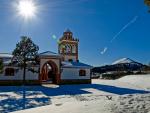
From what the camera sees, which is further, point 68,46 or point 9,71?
point 68,46

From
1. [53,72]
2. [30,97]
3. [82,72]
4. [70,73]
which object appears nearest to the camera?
[30,97]

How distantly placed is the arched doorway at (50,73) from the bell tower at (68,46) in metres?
4.95

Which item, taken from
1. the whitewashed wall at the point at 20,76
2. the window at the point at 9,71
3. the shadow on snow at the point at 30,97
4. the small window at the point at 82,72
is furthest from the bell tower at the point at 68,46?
the shadow on snow at the point at 30,97

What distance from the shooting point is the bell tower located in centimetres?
5019

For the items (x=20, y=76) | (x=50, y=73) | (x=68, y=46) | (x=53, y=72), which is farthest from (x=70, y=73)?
(x=68, y=46)

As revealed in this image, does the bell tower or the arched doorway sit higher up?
the bell tower

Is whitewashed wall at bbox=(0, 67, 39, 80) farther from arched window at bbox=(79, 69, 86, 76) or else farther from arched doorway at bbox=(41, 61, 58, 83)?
arched window at bbox=(79, 69, 86, 76)

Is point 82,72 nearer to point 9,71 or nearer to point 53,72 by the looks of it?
point 53,72

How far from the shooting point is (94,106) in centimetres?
1267

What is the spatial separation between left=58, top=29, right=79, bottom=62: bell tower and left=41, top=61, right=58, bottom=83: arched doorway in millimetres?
4951

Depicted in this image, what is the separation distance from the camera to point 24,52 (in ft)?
115

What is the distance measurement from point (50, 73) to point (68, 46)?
7284 mm

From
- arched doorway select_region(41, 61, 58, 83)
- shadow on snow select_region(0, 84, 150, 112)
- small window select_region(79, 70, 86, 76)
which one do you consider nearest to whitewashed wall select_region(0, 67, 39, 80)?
arched doorway select_region(41, 61, 58, 83)

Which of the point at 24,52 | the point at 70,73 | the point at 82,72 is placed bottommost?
the point at 70,73
